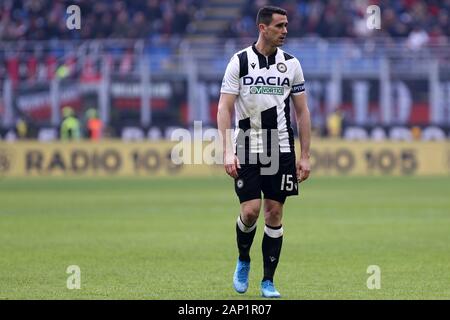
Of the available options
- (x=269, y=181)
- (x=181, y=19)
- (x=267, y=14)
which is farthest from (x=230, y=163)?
(x=181, y=19)

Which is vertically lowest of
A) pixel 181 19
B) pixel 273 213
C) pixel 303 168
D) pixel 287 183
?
pixel 273 213

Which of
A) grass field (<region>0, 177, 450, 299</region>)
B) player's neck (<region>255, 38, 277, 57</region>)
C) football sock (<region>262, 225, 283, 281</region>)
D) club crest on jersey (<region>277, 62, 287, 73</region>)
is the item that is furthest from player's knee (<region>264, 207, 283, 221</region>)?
player's neck (<region>255, 38, 277, 57</region>)

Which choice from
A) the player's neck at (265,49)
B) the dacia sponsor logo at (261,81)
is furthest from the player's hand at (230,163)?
the player's neck at (265,49)

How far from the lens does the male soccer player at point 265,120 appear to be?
9.62 m

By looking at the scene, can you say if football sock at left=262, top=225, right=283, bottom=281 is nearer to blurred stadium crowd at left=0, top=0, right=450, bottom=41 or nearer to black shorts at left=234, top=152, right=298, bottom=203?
black shorts at left=234, top=152, right=298, bottom=203

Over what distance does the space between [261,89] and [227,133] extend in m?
0.49

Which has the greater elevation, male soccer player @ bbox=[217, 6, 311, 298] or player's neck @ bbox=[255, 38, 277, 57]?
player's neck @ bbox=[255, 38, 277, 57]

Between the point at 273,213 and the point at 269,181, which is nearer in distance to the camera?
the point at 269,181

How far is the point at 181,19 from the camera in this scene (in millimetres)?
40906

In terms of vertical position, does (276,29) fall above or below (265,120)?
above

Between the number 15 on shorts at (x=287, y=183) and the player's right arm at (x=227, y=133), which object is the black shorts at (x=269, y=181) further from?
the player's right arm at (x=227, y=133)

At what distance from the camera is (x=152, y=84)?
3584 cm

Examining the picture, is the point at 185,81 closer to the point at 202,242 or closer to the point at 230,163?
the point at 202,242

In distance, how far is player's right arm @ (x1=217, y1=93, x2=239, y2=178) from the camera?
9508 mm
